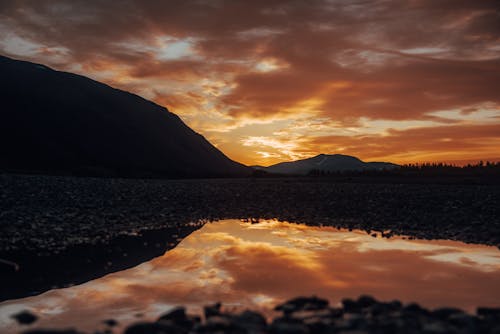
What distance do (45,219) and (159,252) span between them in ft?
20.8

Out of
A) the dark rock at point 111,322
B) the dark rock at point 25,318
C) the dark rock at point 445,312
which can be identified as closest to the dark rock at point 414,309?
the dark rock at point 445,312

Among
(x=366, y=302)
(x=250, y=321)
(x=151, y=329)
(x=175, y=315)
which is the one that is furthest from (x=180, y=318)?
(x=366, y=302)

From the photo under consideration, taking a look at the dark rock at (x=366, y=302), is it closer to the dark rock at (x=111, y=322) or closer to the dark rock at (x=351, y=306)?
the dark rock at (x=351, y=306)

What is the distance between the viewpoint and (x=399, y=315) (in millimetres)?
5695

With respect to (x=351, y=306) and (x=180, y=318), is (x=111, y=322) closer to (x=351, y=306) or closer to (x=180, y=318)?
(x=180, y=318)

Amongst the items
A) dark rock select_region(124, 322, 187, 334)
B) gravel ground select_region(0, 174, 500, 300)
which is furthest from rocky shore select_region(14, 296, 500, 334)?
gravel ground select_region(0, 174, 500, 300)

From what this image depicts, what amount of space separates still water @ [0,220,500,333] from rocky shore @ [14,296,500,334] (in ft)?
2.95

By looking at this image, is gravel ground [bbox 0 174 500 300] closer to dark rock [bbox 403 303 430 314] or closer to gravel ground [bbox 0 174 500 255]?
gravel ground [bbox 0 174 500 255]

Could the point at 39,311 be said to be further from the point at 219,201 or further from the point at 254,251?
the point at 219,201

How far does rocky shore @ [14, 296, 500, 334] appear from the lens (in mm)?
5172

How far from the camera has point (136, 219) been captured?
57.5ft

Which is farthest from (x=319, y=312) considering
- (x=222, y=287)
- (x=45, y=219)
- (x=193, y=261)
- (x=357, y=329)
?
(x=45, y=219)

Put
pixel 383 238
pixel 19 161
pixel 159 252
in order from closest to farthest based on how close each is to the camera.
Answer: pixel 159 252 → pixel 383 238 → pixel 19 161

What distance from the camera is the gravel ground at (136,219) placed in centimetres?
1035
